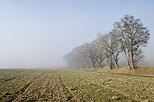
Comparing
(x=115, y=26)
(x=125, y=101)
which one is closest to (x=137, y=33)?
(x=115, y=26)

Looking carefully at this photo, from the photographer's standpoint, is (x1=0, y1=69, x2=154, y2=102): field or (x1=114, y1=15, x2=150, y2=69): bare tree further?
(x1=114, y1=15, x2=150, y2=69): bare tree

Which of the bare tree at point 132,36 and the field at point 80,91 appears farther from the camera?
the bare tree at point 132,36

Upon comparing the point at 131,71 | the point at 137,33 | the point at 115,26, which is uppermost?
the point at 115,26

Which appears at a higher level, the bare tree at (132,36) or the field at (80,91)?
the bare tree at (132,36)

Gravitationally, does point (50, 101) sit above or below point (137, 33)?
below

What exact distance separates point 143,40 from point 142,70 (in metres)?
8.78

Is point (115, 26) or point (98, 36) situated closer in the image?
point (115, 26)

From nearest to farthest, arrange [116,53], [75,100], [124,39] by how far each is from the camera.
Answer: [75,100] → [124,39] → [116,53]

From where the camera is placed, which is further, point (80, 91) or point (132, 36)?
point (132, 36)

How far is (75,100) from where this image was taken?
30.3ft

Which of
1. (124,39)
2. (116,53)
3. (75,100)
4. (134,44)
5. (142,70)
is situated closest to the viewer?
(75,100)

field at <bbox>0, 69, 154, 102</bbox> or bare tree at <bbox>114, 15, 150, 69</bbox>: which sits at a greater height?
bare tree at <bbox>114, 15, 150, 69</bbox>

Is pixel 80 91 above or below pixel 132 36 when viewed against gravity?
below

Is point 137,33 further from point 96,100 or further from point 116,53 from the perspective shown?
point 96,100
